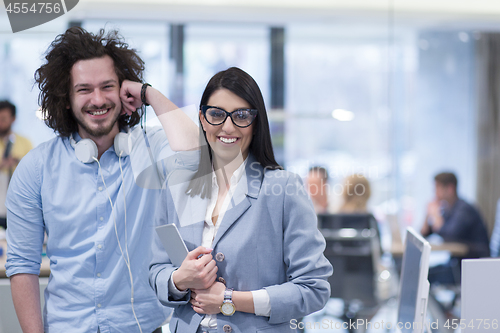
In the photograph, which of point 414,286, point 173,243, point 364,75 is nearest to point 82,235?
point 173,243

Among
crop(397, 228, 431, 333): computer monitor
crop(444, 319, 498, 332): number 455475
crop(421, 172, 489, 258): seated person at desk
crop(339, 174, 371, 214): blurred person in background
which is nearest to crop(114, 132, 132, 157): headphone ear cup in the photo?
crop(397, 228, 431, 333): computer monitor

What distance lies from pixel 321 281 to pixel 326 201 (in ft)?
7.91

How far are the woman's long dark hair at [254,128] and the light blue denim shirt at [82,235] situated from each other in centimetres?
18

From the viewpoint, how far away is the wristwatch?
121 centimetres

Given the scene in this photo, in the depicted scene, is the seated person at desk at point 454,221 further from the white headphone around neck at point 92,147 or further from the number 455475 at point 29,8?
the number 455475 at point 29,8

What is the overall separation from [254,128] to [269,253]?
1.22ft

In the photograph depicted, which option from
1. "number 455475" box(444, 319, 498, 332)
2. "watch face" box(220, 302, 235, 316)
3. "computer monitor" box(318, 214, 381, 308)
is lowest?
"computer monitor" box(318, 214, 381, 308)

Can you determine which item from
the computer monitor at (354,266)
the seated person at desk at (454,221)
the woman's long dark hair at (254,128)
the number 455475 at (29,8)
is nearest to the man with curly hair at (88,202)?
the woman's long dark hair at (254,128)

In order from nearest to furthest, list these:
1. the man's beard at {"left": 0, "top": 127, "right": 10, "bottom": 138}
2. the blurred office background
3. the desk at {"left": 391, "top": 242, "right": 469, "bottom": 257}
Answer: the man's beard at {"left": 0, "top": 127, "right": 10, "bottom": 138}
the desk at {"left": 391, "top": 242, "right": 469, "bottom": 257}
the blurred office background

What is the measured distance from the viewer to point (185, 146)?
4.78 feet

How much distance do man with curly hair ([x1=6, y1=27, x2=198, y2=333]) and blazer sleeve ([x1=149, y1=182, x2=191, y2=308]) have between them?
19cm

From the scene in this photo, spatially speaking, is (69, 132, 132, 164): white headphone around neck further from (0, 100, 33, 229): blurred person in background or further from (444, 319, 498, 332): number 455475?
(444, 319, 498, 332): number 455475

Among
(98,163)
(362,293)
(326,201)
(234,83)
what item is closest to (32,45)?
(98,163)

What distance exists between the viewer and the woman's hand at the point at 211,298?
1.21m
